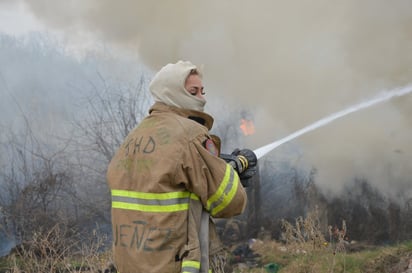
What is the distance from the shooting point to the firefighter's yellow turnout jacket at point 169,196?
213 cm

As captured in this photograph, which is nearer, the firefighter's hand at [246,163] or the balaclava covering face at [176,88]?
the balaclava covering face at [176,88]

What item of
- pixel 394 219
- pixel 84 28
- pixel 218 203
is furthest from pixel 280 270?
pixel 84 28

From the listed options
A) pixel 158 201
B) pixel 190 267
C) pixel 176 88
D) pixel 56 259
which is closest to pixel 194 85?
pixel 176 88

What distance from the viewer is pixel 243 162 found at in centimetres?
259

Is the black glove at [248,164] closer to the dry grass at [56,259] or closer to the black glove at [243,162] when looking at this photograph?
Answer: the black glove at [243,162]

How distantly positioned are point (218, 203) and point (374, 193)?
18.1 ft

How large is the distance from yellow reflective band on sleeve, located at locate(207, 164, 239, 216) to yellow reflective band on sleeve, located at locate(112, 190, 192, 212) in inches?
3.6

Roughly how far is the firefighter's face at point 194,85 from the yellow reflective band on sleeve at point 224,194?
0.42 m

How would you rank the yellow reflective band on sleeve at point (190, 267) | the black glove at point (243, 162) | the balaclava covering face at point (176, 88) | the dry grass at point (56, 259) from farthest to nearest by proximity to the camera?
the dry grass at point (56, 259), the black glove at point (243, 162), the balaclava covering face at point (176, 88), the yellow reflective band on sleeve at point (190, 267)

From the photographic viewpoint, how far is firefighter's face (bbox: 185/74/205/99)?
2.37 meters

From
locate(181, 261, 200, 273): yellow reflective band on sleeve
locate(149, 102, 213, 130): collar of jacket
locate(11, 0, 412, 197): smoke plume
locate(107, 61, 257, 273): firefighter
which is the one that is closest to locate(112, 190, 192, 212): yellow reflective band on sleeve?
locate(107, 61, 257, 273): firefighter

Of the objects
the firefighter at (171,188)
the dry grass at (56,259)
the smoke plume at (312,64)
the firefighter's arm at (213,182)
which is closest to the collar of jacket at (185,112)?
the firefighter at (171,188)

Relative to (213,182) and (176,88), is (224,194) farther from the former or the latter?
(176,88)

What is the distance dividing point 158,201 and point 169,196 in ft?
0.18
